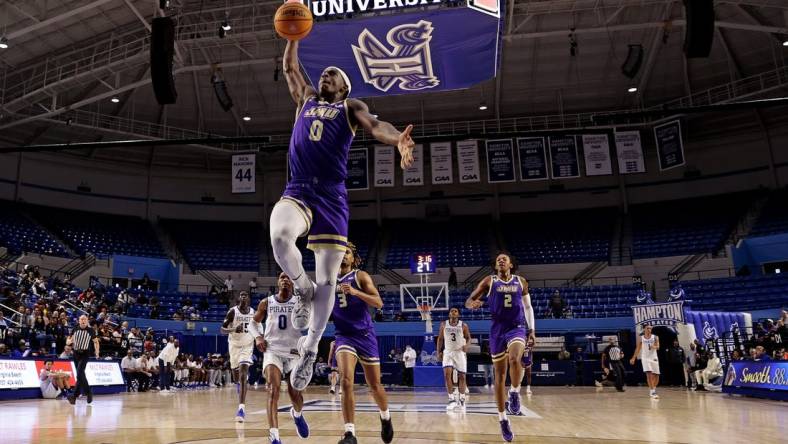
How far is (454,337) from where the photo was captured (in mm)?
12930

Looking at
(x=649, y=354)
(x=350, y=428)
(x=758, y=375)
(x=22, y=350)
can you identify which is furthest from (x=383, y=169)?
(x=350, y=428)

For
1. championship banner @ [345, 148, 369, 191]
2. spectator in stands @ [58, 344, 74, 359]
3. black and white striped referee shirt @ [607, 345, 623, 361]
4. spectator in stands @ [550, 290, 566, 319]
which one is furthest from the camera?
championship banner @ [345, 148, 369, 191]

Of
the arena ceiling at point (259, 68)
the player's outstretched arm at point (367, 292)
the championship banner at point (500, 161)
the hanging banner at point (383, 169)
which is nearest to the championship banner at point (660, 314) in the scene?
the championship banner at point (500, 161)

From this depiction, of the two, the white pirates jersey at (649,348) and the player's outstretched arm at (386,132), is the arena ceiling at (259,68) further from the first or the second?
the player's outstretched arm at (386,132)

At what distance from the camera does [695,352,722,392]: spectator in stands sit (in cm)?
1791

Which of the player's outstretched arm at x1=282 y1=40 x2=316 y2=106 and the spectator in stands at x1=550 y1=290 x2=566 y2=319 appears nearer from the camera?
the player's outstretched arm at x1=282 y1=40 x2=316 y2=106

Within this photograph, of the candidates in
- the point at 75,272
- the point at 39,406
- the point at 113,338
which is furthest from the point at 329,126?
the point at 75,272

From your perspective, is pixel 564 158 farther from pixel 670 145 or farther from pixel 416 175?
pixel 416 175

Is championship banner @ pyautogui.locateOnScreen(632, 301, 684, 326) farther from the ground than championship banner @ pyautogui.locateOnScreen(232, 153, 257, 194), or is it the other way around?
championship banner @ pyautogui.locateOnScreen(232, 153, 257, 194)

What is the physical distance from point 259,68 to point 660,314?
20297 millimetres

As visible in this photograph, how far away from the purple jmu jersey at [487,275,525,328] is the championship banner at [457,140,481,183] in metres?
17.5

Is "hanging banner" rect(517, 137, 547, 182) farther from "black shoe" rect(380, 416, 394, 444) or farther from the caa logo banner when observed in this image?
"black shoe" rect(380, 416, 394, 444)

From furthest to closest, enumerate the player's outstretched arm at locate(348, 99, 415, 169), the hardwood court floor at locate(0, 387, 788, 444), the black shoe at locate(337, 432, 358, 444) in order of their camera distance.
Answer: the hardwood court floor at locate(0, 387, 788, 444), the black shoe at locate(337, 432, 358, 444), the player's outstretched arm at locate(348, 99, 415, 169)

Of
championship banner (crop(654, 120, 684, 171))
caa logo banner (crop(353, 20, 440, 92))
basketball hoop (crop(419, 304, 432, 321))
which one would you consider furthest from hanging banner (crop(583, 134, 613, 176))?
caa logo banner (crop(353, 20, 440, 92))
